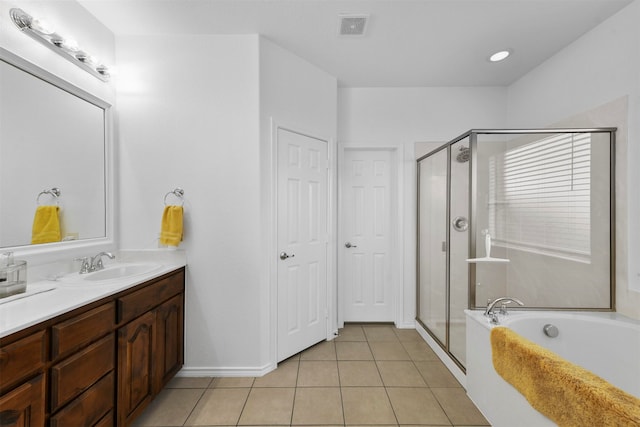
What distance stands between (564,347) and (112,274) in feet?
9.56

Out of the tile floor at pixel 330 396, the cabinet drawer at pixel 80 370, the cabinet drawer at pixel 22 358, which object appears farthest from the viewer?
the tile floor at pixel 330 396

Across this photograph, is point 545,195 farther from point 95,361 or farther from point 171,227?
point 95,361

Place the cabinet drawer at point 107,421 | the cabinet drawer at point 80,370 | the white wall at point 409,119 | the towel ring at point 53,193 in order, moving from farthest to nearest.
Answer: the white wall at point 409,119 < the towel ring at point 53,193 < the cabinet drawer at point 107,421 < the cabinet drawer at point 80,370

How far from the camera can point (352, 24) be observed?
6.75ft

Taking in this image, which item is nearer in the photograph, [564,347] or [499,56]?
[564,347]

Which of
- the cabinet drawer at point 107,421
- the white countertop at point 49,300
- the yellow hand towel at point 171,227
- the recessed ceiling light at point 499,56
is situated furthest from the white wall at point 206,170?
the recessed ceiling light at point 499,56

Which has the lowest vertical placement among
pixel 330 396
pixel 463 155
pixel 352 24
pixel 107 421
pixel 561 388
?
pixel 330 396

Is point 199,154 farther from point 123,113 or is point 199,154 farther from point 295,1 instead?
point 295,1

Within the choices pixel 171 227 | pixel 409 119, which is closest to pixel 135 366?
pixel 171 227

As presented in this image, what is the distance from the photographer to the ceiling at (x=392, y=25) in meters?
1.89

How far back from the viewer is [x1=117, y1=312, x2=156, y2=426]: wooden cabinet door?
1497 mm

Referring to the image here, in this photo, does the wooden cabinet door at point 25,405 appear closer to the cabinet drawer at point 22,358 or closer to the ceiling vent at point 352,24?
the cabinet drawer at point 22,358

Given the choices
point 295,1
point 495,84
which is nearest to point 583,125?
point 495,84

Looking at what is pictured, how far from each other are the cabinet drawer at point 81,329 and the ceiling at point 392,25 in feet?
6.22
